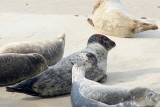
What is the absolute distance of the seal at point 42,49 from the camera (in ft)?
21.9

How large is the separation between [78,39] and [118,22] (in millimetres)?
623

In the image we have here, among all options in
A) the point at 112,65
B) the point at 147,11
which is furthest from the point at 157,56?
the point at 147,11

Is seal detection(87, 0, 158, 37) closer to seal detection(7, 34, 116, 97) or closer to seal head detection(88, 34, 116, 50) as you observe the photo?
seal head detection(88, 34, 116, 50)

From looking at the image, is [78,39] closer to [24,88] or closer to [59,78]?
[59,78]

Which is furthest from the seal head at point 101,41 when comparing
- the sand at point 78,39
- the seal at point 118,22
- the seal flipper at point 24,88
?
the seal at point 118,22

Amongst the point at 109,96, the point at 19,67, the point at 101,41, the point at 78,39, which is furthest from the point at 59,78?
the point at 78,39

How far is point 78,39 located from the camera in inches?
316

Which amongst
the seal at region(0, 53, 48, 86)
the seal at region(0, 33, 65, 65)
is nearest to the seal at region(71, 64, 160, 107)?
the seal at region(0, 53, 48, 86)

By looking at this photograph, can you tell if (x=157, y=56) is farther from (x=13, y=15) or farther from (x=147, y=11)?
(x=147, y=11)

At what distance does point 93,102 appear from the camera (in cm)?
459

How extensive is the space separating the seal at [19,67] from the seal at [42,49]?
0.55 meters

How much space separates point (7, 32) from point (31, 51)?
1816 millimetres

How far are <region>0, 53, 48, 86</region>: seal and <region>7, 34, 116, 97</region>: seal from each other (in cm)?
30

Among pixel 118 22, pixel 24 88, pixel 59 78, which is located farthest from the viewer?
pixel 118 22
